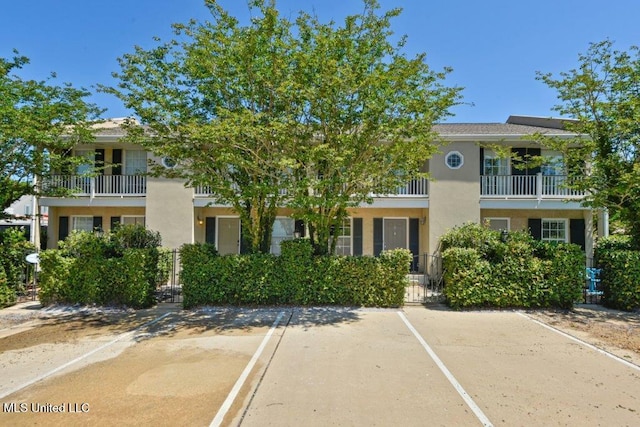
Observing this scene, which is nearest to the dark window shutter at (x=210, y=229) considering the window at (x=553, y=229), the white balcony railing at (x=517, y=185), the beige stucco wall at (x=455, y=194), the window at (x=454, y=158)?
the beige stucco wall at (x=455, y=194)

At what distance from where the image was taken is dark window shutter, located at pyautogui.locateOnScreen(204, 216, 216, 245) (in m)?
15.3

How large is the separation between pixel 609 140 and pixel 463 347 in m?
7.11

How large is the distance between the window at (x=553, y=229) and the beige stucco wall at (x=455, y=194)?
345cm

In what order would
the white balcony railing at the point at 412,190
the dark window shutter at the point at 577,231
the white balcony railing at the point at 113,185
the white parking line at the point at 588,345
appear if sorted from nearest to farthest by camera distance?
1. the white parking line at the point at 588,345
2. the white balcony railing at the point at 412,190
3. the white balcony railing at the point at 113,185
4. the dark window shutter at the point at 577,231

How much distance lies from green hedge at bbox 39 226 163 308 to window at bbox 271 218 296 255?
21.4 ft

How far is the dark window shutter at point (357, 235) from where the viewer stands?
15.1m

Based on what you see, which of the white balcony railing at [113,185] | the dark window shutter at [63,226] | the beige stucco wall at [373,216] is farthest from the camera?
the dark window shutter at [63,226]

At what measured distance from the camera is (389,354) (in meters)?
A: 5.80

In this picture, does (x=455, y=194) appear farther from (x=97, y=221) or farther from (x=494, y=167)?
(x=97, y=221)

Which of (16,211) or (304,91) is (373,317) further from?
(16,211)

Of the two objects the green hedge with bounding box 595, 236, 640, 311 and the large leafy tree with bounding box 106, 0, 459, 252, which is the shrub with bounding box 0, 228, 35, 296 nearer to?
the large leafy tree with bounding box 106, 0, 459, 252

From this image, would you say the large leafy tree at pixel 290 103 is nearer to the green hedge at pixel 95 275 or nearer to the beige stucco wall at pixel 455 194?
the green hedge at pixel 95 275

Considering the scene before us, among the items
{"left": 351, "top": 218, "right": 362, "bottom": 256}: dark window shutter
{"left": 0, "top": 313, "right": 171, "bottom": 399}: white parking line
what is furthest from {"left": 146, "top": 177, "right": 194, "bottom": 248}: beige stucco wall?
{"left": 351, "top": 218, "right": 362, "bottom": 256}: dark window shutter

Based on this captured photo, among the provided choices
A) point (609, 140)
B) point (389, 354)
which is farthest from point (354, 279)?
point (609, 140)
